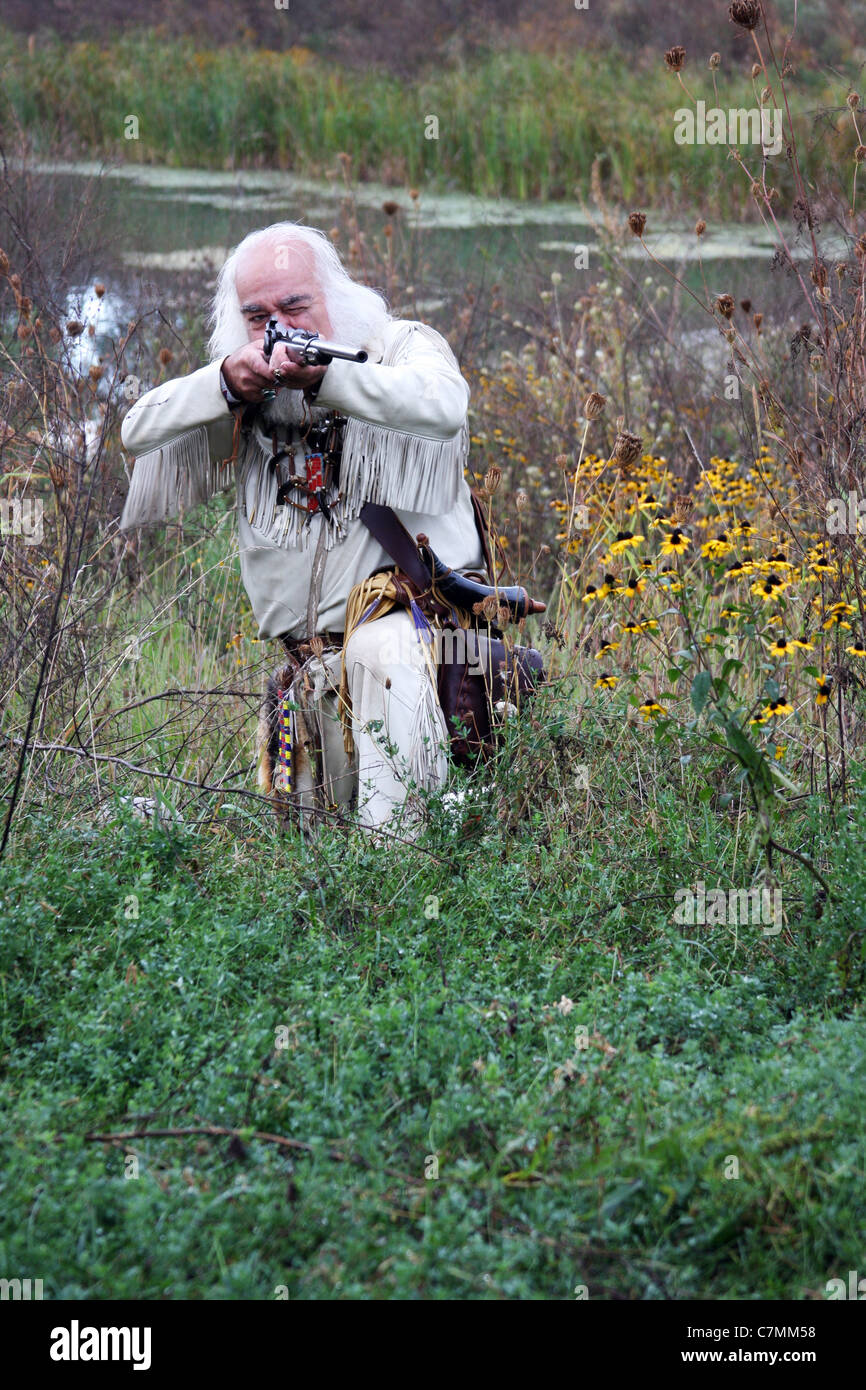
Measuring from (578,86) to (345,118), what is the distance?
2677mm

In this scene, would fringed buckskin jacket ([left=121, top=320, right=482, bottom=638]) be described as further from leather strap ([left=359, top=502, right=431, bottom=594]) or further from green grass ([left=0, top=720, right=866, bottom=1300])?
green grass ([left=0, top=720, right=866, bottom=1300])

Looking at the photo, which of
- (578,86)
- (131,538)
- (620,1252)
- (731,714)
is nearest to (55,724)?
(131,538)

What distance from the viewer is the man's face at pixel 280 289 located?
10.8 feet

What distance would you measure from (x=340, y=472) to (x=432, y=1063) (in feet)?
5.16

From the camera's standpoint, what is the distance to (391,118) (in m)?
12.2

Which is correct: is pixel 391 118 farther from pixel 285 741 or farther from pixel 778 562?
pixel 778 562

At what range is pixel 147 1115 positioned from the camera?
2.04m

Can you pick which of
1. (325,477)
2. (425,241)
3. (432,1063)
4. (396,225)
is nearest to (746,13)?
(325,477)

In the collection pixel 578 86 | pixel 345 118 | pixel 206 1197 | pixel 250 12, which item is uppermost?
pixel 250 12

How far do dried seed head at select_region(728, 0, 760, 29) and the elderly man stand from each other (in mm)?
981

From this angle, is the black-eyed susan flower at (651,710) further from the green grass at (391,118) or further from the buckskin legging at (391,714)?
the green grass at (391,118)

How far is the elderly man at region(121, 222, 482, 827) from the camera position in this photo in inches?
122
